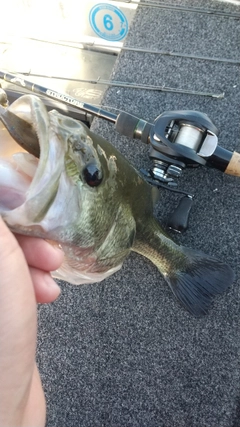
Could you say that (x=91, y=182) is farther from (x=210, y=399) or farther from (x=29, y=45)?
(x=29, y=45)

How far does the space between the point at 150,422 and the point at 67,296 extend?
0.53 metres

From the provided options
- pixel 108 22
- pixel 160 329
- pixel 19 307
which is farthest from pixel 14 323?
pixel 108 22

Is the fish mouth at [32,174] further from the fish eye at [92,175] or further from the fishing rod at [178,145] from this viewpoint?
the fishing rod at [178,145]

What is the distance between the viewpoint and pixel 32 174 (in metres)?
0.77

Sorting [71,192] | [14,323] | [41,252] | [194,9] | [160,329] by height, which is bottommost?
[160,329]

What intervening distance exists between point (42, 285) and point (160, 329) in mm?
663

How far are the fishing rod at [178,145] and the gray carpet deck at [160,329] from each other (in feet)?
0.56

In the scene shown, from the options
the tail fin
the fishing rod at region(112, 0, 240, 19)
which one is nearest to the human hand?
the tail fin

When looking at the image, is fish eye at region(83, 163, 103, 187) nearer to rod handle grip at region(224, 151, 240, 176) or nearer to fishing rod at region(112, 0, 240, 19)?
rod handle grip at region(224, 151, 240, 176)

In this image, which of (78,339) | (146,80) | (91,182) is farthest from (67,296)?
(146,80)

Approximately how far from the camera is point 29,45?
2.02 m

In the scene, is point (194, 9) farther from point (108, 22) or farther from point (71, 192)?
point (71, 192)

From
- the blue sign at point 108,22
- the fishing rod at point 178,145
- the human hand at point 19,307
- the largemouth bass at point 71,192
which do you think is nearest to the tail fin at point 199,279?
the fishing rod at point 178,145

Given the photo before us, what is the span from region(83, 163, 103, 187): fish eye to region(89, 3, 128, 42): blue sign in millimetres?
1261
